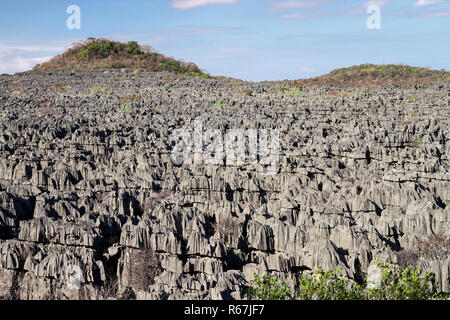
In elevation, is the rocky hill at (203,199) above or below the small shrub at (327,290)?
above

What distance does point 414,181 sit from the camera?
2580cm

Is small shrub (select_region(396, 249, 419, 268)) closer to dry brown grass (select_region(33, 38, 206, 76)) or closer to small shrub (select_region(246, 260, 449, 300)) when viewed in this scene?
small shrub (select_region(246, 260, 449, 300))

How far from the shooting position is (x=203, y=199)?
2345 cm

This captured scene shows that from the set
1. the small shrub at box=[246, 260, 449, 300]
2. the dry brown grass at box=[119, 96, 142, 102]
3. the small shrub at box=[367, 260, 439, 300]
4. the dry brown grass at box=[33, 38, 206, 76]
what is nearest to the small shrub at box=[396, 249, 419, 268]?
the small shrub at box=[246, 260, 449, 300]

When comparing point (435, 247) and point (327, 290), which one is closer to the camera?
point (327, 290)

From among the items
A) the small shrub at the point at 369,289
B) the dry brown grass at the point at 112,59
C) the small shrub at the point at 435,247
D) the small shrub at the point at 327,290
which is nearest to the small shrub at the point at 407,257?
the small shrub at the point at 435,247

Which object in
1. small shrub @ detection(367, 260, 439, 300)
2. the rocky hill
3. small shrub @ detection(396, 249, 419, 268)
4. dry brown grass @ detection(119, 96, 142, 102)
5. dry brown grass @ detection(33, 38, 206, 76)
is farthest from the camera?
dry brown grass @ detection(33, 38, 206, 76)

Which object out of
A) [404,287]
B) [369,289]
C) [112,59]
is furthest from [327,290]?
[112,59]

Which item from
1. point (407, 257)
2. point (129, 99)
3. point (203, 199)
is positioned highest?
point (129, 99)

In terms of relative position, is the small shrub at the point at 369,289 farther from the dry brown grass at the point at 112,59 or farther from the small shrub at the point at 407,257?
the dry brown grass at the point at 112,59

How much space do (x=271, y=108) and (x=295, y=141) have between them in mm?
15878

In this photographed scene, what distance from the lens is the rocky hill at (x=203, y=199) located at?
16953 mm

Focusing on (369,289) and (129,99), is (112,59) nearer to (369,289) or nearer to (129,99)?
(129,99)

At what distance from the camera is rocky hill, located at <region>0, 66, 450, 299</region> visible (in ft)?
55.6
